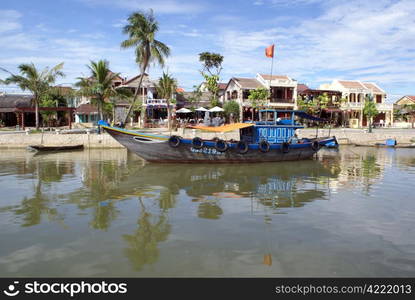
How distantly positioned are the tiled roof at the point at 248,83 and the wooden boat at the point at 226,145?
74.2 feet

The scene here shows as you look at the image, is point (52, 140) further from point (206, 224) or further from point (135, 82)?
point (206, 224)

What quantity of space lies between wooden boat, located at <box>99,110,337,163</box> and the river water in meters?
1.95

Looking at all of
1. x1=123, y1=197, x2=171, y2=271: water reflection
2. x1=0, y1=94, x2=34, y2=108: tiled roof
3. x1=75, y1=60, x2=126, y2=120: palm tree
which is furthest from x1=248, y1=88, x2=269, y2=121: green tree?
x1=123, y1=197, x2=171, y2=271: water reflection

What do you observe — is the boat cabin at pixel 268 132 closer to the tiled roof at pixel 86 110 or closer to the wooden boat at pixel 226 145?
the wooden boat at pixel 226 145

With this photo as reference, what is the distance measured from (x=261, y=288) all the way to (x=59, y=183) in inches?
386

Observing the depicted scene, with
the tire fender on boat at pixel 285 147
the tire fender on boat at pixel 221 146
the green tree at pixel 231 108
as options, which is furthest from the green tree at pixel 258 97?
the tire fender on boat at pixel 221 146

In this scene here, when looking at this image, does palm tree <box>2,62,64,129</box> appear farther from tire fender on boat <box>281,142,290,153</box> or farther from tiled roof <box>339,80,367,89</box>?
tiled roof <box>339,80,367,89</box>

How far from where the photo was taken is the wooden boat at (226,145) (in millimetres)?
15914

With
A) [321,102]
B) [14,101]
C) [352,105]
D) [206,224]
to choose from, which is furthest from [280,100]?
[206,224]

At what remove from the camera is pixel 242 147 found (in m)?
16.5

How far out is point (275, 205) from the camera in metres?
9.29

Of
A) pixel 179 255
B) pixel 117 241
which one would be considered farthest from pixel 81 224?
pixel 179 255

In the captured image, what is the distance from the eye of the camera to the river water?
5488 mm

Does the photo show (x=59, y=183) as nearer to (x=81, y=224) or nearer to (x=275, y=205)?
(x=81, y=224)
